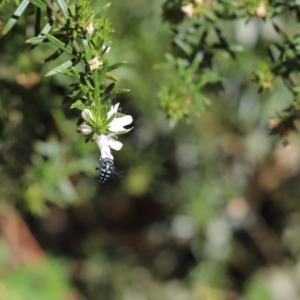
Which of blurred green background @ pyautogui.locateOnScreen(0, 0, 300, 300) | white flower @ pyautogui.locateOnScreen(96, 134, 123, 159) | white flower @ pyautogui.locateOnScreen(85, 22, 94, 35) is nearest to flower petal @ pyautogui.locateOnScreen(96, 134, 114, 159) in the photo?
white flower @ pyautogui.locateOnScreen(96, 134, 123, 159)

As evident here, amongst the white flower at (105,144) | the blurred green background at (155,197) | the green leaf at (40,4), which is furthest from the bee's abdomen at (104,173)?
the blurred green background at (155,197)

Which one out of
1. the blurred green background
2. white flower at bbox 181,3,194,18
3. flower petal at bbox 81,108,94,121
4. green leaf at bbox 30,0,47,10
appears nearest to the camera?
flower petal at bbox 81,108,94,121

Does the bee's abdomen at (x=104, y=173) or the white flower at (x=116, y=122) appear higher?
the bee's abdomen at (x=104, y=173)

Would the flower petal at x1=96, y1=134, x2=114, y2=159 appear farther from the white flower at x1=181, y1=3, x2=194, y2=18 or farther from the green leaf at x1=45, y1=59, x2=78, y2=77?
the white flower at x1=181, y1=3, x2=194, y2=18

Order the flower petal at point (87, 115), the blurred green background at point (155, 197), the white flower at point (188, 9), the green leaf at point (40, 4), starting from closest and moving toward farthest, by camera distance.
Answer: the flower petal at point (87, 115), the green leaf at point (40, 4), the white flower at point (188, 9), the blurred green background at point (155, 197)

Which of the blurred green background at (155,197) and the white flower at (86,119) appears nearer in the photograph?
the white flower at (86,119)

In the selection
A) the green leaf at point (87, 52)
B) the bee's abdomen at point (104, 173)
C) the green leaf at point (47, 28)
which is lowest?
the bee's abdomen at point (104, 173)

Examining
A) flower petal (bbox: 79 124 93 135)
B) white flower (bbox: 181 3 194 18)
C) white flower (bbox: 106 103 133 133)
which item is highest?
white flower (bbox: 181 3 194 18)

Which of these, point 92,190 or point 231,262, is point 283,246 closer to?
point 231,262

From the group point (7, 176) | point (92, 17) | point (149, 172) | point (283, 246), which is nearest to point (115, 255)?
point (149, 172)

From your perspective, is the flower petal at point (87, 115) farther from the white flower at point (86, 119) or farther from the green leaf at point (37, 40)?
the green leaf at point (37, 40)
